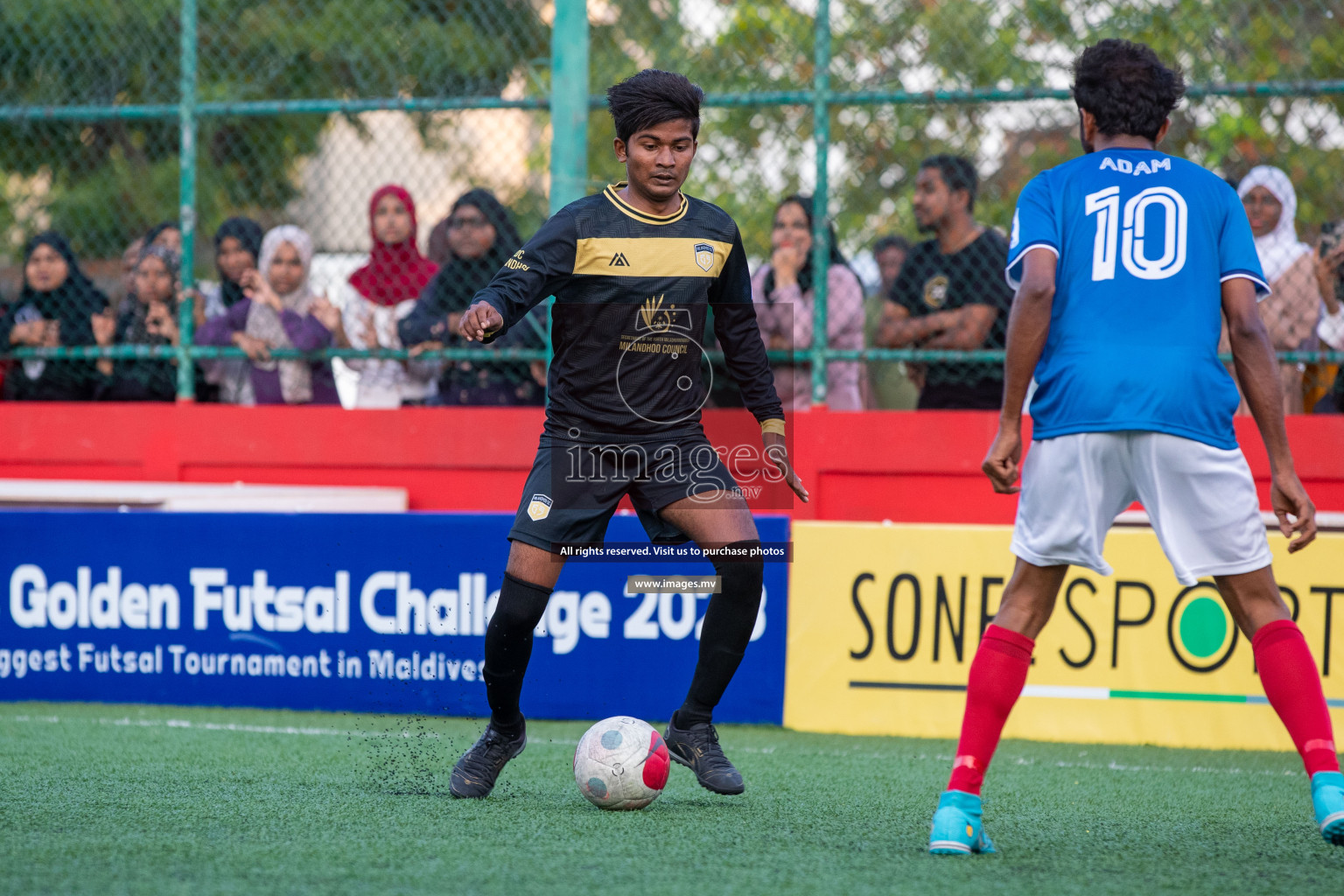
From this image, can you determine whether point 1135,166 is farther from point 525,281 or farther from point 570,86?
point 570,86

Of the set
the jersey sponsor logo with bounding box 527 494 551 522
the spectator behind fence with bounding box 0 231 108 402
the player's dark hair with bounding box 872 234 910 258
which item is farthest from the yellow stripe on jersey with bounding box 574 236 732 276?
the spectator behind fence with bounding box 0 231 108 402

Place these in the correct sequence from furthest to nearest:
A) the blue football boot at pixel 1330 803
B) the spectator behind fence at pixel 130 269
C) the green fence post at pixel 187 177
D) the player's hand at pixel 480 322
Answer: the spectator behind fence at pixel 130 269 < the green fence post at pixel 187 177 < the player's hand at pixel 480 322 < the blue football boot at pixel 1330 803

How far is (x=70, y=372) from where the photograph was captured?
8625 mm

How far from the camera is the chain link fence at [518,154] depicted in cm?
738

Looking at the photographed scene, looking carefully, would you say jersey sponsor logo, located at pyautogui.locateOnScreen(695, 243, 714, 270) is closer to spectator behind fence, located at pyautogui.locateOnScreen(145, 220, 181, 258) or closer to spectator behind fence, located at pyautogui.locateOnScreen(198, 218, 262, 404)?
spectator behind fence, located at pyautogui.locateOnScreen(198, 218, 262, 404)

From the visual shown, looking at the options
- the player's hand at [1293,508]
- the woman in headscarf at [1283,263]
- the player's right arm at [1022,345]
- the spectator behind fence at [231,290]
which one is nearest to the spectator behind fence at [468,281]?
the spectator behind fence at [231,290]

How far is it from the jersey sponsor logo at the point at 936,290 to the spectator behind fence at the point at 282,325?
10.2ft

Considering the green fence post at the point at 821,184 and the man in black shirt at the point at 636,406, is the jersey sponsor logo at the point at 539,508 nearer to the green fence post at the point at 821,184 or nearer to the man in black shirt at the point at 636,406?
the man in black shirt at the point at 636,406

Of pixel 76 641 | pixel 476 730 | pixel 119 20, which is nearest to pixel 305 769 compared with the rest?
pixel 476 730

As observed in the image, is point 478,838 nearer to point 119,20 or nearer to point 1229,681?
point 1229,681

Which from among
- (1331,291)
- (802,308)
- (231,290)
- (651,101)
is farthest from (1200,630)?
(231,290)

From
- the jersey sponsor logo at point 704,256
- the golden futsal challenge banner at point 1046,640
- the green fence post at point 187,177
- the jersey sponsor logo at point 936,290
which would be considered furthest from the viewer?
the green fence post at point 187,177

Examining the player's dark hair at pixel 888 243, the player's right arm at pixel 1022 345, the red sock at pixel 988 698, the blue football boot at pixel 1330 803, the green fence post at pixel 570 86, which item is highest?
the green fence post at pixel 570 86

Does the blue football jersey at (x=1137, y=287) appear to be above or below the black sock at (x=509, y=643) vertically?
above
